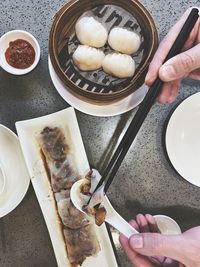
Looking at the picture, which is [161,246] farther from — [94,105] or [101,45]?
[101,45]

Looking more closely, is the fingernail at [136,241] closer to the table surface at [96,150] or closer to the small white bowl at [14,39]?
the table surface at [96,150]

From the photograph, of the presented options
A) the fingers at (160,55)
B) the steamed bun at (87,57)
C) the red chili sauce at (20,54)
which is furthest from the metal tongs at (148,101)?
the red chili sauce at (20,54)

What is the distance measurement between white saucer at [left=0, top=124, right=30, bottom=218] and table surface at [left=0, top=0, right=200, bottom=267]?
77 mm

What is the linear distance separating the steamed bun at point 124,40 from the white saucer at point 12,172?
55 centimetres

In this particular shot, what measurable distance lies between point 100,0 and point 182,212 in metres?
0.95

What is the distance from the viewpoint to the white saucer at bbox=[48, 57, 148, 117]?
175 centimetres

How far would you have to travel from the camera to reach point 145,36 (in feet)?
5.74

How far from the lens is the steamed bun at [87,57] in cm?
170

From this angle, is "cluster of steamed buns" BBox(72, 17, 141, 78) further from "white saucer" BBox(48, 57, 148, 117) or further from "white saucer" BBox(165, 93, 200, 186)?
"white saucer" BBox(165, 93, 200, 186)

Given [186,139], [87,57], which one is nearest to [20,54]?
[87,57]

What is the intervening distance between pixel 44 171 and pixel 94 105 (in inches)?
13.6

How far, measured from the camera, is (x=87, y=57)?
1692 millimetres

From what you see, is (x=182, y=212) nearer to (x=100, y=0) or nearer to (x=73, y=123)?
(x=73, y=123)

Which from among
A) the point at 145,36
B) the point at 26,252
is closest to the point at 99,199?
the point at 26,252
